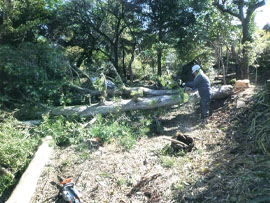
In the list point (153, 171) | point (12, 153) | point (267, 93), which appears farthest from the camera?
point (267, 93)

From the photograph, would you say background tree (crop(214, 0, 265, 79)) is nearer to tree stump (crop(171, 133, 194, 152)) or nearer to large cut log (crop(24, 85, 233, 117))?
large cut log (crop(24, 85, 233, 117))

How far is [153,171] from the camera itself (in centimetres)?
389

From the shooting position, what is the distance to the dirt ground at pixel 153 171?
3104mm

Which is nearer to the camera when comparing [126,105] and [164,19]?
[126,105]

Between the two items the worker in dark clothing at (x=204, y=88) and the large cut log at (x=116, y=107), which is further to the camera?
the large cut log at (x=116, y=107)

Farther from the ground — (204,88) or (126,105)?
(204,88)

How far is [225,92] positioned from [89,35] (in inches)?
328

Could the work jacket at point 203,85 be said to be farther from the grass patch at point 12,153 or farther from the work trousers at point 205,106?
the grass patch at point 12,153

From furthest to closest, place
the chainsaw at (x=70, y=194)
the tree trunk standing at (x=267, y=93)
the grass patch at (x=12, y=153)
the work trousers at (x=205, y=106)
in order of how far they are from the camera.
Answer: the work trousers at (x=205, y=106), the tree trunk standing at (x=267, y=93), the grass patch at (x=12, y=153), the chainsaw at (x=70, y=194)

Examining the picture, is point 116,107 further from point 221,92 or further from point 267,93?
point 267,93

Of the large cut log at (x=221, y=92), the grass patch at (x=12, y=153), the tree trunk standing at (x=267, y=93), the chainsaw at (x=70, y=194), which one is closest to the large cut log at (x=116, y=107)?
the large cut log at (x=221, y=92)

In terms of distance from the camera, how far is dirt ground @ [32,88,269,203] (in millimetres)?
3104

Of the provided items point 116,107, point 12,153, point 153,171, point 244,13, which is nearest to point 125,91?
point 116,107

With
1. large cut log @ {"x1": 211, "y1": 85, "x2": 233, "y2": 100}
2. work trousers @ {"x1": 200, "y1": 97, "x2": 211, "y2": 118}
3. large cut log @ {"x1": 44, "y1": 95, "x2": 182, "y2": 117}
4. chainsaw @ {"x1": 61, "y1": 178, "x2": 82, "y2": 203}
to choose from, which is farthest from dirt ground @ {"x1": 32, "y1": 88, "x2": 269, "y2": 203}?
large cut log @ {"x1": 211, "y1": 85, "x2": 233, "y2": 100}
